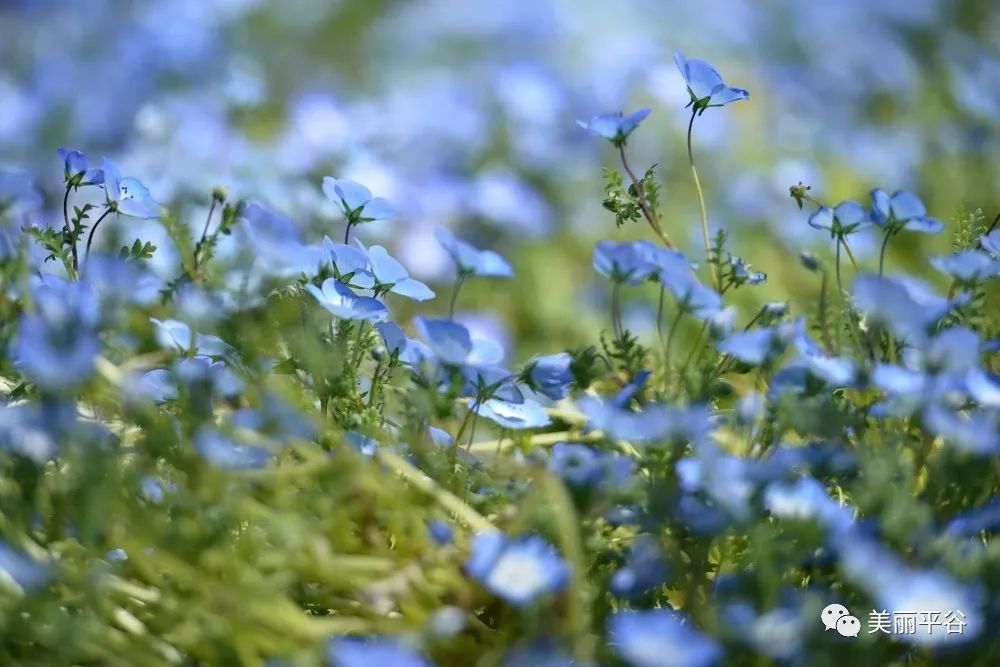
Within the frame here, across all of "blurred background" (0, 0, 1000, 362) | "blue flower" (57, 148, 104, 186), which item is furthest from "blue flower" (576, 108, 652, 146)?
"blurred background" (0, 0, 1000, 362)

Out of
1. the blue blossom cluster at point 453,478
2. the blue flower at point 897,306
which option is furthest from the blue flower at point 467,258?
the blue flower at point 897,306

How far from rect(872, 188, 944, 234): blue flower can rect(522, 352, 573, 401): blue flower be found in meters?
0.21

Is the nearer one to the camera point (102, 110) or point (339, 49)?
point (102, 110)

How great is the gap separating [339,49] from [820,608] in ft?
8.59

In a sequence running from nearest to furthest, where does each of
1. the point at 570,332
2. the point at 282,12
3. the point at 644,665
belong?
the point at 644,665 < the point at 570,332 < the point at 282,12

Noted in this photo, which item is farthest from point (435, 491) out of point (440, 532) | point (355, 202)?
point (355, 202)

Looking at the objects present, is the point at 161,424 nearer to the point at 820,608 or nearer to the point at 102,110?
the point at 820,608

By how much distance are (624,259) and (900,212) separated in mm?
179

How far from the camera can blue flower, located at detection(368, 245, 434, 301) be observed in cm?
64

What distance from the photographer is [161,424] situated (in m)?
0.53

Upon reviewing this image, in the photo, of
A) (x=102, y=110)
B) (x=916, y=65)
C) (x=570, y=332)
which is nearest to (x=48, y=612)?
(x=570, y=332)

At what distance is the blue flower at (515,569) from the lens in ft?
1.51

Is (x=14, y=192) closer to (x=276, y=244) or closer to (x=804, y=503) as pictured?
(x=276, y=244)

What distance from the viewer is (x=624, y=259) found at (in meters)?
0.60
